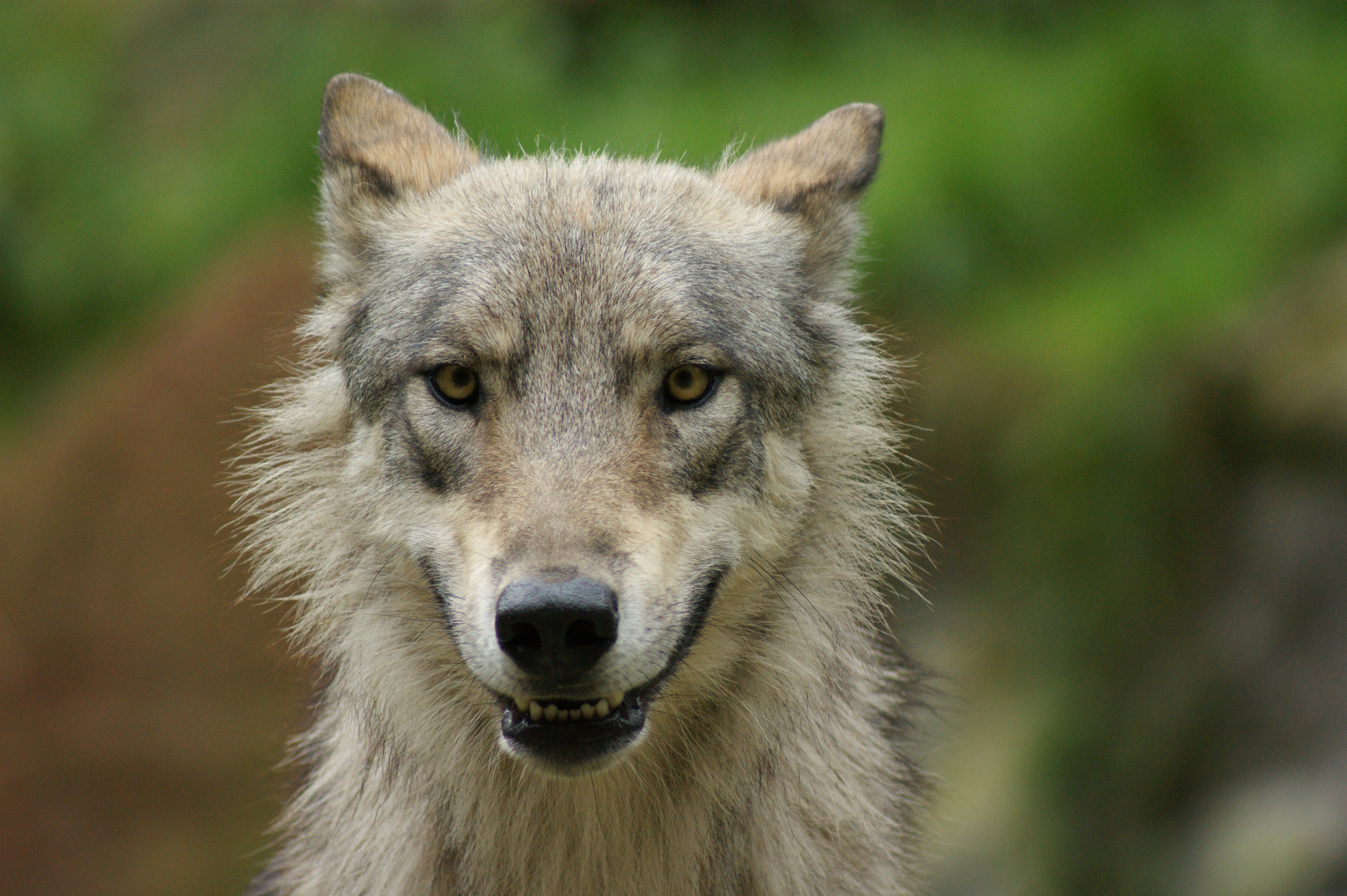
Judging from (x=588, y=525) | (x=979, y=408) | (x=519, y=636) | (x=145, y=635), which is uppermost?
(x=588, y=525)

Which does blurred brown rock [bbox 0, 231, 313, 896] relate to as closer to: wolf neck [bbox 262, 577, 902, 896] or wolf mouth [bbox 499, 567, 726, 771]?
wolf neck [bbox 262, 577, 902, 896]

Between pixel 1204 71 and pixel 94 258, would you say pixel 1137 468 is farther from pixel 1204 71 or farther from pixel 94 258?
pixel 94 258

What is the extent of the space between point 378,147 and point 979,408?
5.48 m

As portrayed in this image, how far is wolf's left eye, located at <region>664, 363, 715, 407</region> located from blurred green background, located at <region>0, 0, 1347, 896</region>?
125cm

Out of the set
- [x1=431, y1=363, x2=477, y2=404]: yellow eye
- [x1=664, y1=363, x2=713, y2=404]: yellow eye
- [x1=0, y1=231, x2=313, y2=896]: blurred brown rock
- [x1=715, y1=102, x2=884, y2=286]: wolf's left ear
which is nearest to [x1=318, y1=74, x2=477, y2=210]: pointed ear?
[x1=431, y1=363, x2=477, y2=404]: yellow eye

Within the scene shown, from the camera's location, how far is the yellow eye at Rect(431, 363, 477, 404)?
3.76 metres

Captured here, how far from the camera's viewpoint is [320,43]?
Answer: 1099cm

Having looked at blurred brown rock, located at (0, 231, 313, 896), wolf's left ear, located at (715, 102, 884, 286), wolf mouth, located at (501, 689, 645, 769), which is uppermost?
wolf's left ear, located at (715, 102, 884, 286)

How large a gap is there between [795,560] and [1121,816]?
478 cm

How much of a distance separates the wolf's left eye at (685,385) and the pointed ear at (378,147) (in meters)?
1.18

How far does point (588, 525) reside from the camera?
334cm

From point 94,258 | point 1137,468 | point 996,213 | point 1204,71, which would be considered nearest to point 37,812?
point 94,258

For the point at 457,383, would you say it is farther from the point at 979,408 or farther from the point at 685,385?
the point at 979,408

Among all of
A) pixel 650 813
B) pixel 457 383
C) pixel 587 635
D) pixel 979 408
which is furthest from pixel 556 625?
pixel 979 408
